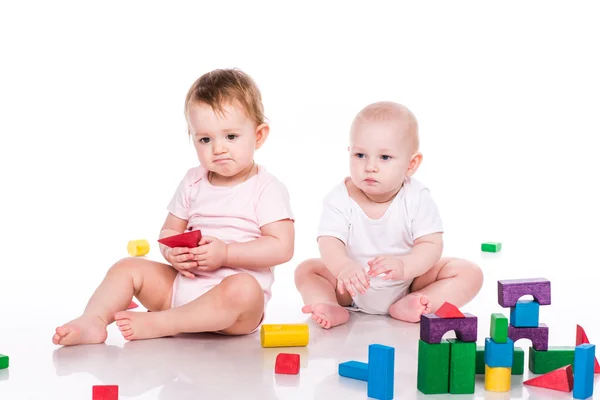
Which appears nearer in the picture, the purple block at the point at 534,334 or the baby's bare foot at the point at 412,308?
the purple block at the point at 534,334

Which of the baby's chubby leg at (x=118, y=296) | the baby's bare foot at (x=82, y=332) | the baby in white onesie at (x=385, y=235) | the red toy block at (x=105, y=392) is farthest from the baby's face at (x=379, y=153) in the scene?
the red toy block at (x=105, y=392)

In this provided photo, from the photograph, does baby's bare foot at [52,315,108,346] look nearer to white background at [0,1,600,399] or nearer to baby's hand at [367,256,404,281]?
baby's hand at [367,256,404,281]

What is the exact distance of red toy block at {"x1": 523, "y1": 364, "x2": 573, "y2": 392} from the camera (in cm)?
225

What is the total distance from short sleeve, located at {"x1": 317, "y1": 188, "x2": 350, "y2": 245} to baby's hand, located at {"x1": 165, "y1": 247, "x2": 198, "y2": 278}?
46 cm

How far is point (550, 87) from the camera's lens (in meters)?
6.77

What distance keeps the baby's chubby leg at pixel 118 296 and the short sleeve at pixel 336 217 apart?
19.3 inches

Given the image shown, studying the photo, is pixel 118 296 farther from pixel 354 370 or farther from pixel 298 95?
pixel 298 95

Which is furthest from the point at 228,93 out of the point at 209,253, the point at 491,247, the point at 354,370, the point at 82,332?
the point at 491,247

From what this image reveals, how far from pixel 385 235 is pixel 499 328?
2.76 feet

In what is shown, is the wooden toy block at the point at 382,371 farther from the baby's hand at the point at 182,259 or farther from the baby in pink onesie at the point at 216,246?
the baby's hand at the point at 182,259

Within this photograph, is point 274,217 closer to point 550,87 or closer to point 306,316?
point 306,316

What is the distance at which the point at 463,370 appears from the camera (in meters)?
2.21

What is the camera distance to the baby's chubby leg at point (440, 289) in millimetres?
2914

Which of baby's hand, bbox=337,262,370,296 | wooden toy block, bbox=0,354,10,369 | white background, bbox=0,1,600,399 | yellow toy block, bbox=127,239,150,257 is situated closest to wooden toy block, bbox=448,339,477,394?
baby's hand, bbox=337,262,370,296
